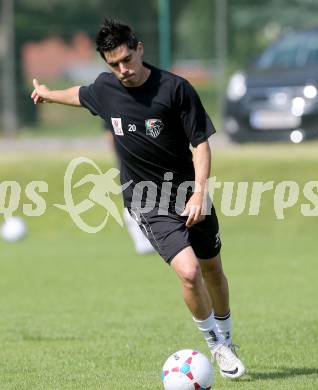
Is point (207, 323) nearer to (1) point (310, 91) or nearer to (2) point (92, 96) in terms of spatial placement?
(2) point (92, 96)

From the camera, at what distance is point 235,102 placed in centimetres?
1891

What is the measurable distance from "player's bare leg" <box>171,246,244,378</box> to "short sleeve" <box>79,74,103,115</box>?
3.90ft

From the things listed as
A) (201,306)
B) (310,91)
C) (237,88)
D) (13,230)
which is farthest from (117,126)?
(237,88)

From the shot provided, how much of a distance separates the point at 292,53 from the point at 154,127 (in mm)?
13038

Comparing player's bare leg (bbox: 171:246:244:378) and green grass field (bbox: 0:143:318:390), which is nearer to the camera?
player's bare leg (bbox: 171:246:244:378)

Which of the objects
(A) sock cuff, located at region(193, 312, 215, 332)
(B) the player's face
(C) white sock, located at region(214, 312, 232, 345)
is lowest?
(C) white sock, located at region(214, 312, 232, 345)

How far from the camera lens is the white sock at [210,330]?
702cm

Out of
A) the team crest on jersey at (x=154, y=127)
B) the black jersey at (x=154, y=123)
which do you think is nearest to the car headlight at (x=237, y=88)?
the black jersey at (x=154, y=123)

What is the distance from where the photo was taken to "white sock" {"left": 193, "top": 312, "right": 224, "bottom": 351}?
702cm

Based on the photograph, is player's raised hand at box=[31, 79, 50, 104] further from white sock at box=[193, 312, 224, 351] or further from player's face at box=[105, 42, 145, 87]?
white sock at box=[193, 312, 224, 351]

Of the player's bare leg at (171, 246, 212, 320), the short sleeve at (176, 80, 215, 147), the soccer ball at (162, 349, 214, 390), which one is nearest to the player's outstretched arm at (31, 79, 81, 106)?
the short sleeve at (176, 80, 215, 147)

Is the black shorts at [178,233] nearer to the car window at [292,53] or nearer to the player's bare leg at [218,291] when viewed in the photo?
the player's bare leg at [218,291]

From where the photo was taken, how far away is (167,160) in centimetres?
703

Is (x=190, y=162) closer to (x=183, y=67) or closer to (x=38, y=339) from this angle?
(x=38, y=339)
